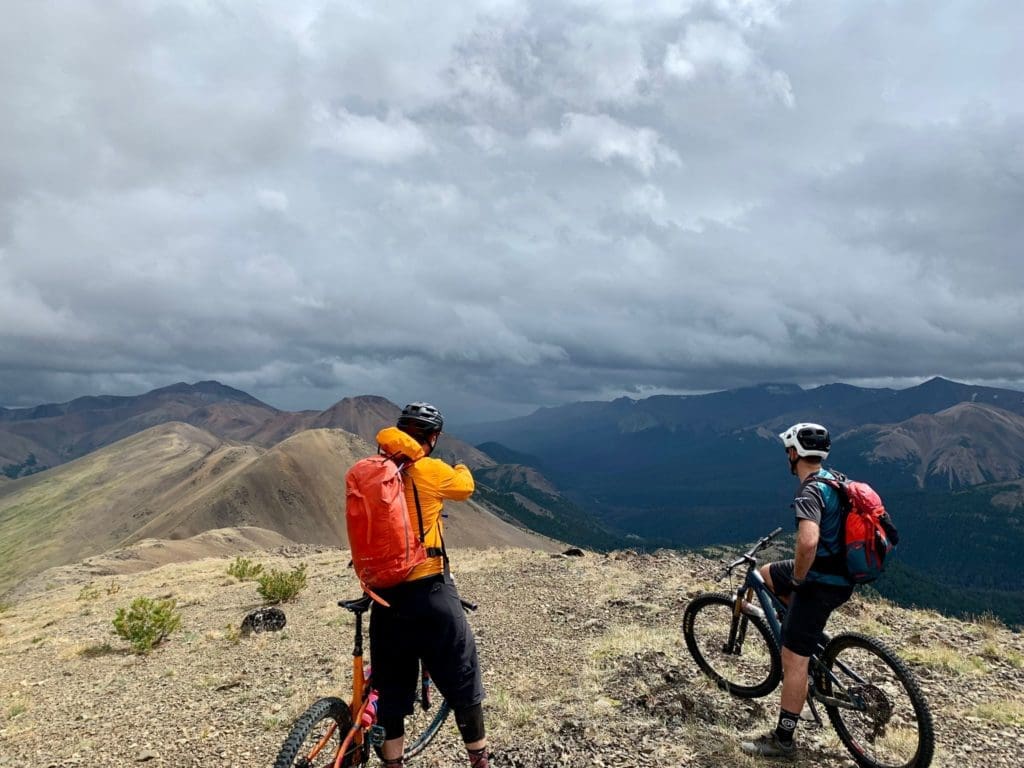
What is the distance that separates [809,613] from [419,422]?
4696 millimetres

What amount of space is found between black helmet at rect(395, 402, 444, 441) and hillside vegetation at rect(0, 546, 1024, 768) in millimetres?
4027

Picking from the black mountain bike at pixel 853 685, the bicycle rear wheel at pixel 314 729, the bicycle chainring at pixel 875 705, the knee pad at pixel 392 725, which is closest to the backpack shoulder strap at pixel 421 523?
the bicycle rear wheel at pixel 314 729

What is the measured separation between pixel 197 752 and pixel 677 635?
822 cm

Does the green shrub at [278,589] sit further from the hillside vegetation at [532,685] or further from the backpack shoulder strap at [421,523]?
the backpack shoulder strap at [421,523]

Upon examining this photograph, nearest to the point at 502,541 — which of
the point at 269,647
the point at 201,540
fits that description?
the point at 201,540

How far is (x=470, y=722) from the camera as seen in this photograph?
219 inches

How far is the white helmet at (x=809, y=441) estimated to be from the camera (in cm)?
671

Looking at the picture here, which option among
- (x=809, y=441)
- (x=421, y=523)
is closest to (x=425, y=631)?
(x=421, y=523)

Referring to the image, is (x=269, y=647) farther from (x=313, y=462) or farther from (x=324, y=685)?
(x=313, y=462)

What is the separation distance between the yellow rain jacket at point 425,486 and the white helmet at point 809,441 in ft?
12.8

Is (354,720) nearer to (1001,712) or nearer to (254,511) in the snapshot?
(1001,712)

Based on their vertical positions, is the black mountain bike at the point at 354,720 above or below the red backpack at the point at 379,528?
below

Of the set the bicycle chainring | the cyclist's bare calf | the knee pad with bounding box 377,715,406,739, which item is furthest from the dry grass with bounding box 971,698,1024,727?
the knee pad with bounding box 377,715,406,739

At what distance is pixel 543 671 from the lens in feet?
32.8
